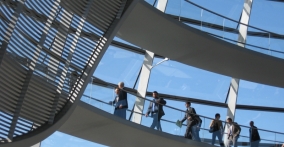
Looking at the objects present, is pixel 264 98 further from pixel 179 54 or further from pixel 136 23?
pixel 136 23

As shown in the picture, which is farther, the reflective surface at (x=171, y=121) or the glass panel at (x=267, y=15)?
the glass panel at (x=267, y=15)

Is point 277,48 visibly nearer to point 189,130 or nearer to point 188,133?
point 189,130

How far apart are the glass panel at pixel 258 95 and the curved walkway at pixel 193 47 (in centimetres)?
422

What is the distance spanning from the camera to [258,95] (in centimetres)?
2820

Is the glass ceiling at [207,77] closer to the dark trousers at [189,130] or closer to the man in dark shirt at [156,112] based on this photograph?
the dark trousers at [189,130]

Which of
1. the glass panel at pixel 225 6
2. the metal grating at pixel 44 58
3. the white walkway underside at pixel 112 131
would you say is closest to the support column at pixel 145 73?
the white walkway underside at pixel 112 131

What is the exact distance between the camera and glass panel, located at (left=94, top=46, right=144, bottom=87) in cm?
2605

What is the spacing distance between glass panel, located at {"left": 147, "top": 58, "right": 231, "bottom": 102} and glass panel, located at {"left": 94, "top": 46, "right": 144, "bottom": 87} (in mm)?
822

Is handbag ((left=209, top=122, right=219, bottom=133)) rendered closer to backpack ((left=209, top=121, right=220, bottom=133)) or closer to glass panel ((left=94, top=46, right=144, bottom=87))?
backpack ((left=209, top=121, right=220, bottom=133))

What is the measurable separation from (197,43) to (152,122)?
279 cm

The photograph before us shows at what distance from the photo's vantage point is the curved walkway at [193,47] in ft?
64.3

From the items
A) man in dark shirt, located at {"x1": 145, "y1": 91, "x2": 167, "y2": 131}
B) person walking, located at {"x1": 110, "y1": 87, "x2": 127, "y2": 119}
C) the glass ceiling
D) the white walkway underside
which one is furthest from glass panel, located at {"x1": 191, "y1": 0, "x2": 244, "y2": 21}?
person walking, located at {"x1": 110, "y1": 87, "x2": 127, "y2": 119}

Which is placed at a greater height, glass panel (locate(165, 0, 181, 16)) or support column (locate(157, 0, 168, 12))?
support column (locate(157, 0, 168, 12))

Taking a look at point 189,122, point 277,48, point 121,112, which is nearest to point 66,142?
point 189,122
